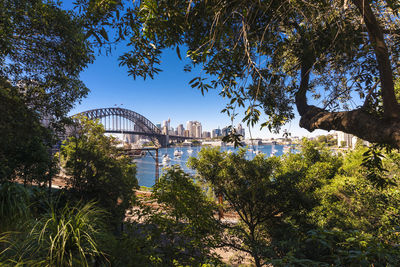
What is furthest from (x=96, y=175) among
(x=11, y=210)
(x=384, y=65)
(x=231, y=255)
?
(x=384, y=65)

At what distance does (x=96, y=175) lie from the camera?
22.5 feet

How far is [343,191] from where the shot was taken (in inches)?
222

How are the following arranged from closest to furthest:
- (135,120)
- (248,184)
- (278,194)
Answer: (278,194), (248,184), (135,120)

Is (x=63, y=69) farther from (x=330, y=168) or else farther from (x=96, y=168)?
(x=330, y=168)

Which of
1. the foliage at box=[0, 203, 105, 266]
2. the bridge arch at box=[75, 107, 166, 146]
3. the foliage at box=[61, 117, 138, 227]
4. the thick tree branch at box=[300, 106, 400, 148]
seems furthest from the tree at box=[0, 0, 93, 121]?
Result: the bridge arch at box=[75, 107, 166, 146]

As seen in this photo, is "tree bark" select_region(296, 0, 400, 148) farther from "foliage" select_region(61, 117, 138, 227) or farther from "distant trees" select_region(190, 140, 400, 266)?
"foliage" select_region(61, 117, 138, 227)

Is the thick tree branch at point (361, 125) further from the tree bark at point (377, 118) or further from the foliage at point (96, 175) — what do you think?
the foliage at point (96, 175)

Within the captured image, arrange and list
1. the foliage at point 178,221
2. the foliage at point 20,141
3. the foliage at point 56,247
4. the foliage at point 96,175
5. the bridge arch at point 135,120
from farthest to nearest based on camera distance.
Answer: the bridge arch at point 135,120 < the foliage at point 96,175 < the foliage at point 20,141 < the foliage at point 178,221 < the foliage at point 56,247

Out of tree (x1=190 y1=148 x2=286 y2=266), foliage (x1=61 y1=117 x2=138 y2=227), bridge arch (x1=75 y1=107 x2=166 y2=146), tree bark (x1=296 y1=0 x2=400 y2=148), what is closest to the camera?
tree bark (x1=296 y1=0 x2=400 y2=148)

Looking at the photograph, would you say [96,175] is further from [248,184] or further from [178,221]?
[248,184]

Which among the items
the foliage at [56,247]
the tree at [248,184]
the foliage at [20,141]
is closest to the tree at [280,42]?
the foliage at [56,247]

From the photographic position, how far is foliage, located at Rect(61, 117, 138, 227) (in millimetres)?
6707

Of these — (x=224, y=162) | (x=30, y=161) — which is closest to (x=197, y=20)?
(x=224, y=162)

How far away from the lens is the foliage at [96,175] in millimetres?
6707
